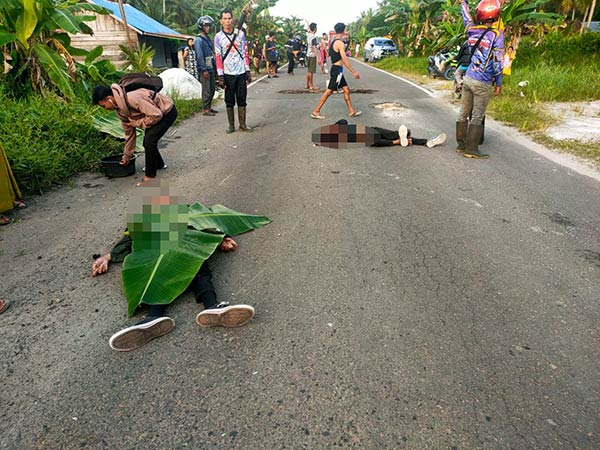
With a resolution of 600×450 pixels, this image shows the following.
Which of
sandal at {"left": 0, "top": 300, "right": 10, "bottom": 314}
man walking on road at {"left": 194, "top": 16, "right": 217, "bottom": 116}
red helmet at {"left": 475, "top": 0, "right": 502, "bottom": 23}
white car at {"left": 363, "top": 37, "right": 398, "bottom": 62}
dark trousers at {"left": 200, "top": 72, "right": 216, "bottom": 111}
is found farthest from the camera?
white car at {"left": 363, "top": 37, "right": 398, "bottom": 62}

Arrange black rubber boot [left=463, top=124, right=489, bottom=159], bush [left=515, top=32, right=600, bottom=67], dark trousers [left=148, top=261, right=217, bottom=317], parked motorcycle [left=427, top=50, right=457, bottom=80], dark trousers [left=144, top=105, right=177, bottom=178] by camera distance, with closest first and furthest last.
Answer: dark trousers [left=148, top=261, right=217, bottom=317]
dark trousers [left=144, top=105, right=177, bottom=178]
black rubber boot [left=463, top=124, right=489, bottom=159]
bush [left=515, top=32, right=600, bottom=67]
parked motorcycle [left=427, top=50, right=457, bottom=80]

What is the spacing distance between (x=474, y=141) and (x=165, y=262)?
5.04 metres

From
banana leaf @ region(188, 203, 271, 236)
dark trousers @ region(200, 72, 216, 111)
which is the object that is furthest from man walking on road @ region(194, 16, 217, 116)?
banana leaf @ region(188, 203, 271, 236)

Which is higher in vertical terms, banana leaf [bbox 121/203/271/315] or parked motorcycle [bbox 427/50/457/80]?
parked motorcycle [bbox 427/50/457/80]

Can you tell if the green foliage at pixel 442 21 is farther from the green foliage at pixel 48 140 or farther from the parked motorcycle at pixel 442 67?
the green foliage at pixel 48 140

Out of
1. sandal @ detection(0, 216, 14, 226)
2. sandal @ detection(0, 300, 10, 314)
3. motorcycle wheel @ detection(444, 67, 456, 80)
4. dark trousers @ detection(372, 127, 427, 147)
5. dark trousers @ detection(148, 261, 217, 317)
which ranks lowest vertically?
sandal @ detection(0, 300, 10, 314)

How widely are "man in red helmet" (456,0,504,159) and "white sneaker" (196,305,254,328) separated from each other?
489cm

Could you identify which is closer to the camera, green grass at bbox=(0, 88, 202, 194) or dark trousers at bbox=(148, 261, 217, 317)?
dark trousers at bbox=(148, 261, 217, 317)

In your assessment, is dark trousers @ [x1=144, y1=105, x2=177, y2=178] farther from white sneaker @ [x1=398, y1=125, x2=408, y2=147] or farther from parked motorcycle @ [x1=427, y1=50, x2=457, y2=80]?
parked motorcycle @ [x1=427, y1=50, x2=457, y2=80]

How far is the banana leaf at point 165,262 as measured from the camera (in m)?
2.96

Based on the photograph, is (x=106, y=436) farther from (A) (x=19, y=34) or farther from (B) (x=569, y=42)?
(B) (x=569, y=42)

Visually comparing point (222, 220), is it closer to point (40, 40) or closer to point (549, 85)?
point (40, 40)

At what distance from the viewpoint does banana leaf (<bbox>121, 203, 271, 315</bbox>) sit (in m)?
2.96

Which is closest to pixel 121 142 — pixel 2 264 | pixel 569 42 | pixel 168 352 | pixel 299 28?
pixel 2 264
